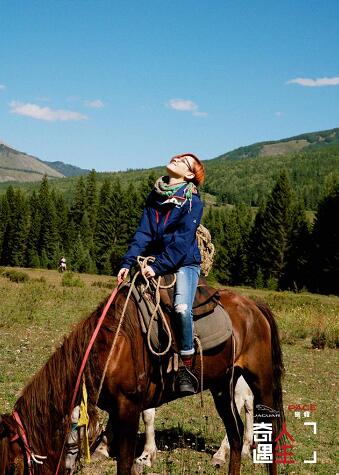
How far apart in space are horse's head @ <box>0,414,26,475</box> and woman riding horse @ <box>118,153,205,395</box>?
171cm

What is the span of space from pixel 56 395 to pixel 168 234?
6.14 feet

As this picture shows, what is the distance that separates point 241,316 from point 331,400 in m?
5.83

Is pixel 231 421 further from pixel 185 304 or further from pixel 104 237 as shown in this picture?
pixel 104 237

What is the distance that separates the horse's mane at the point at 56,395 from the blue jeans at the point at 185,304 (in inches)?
33.4

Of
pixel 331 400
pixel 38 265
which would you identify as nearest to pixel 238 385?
pixel 331 400

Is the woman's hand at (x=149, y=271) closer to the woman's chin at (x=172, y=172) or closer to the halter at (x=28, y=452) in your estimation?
the woman's chin at (x=172, y=172)

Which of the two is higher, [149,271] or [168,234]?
[168,234]

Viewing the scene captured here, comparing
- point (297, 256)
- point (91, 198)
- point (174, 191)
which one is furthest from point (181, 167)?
point (91, 198)

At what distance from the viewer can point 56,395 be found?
13.4ft

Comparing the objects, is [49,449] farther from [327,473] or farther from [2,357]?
[2,357]

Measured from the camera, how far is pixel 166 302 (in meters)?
4.79

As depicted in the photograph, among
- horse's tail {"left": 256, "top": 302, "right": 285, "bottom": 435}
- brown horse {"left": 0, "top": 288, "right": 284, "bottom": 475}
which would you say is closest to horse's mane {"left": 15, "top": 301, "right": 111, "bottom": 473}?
brown horse {"left": 0, "top": 288, "right": 284, "bottom": 475}

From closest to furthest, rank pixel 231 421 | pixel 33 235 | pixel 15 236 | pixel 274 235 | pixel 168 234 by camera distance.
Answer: pixel 168 234 < pixel 231 421 < pixel 274 235 < pixel 15 236 < pixel 33 235

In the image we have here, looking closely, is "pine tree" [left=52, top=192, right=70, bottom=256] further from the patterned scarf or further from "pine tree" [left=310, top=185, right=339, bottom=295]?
the patterned scarf
